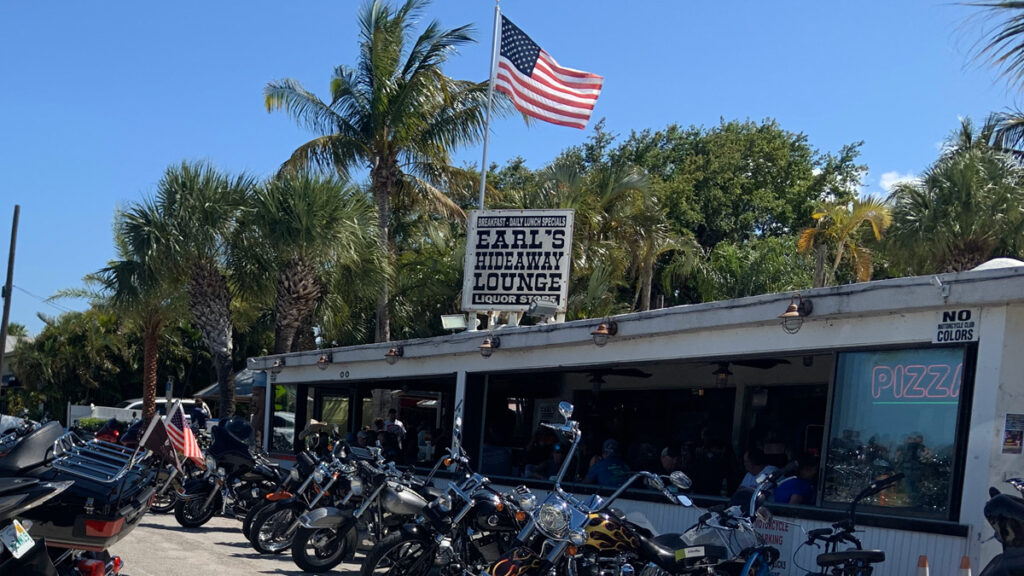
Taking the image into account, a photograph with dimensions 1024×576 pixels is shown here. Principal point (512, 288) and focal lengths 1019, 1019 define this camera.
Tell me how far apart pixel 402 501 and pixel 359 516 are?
40.1 inches

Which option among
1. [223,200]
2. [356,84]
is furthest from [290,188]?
[356,84]

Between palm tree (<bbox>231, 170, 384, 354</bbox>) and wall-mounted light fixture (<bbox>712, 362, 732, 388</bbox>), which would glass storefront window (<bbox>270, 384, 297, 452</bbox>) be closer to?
palm tree (<bbox>231, 170, 384, 354</bbox>)

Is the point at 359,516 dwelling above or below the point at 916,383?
below

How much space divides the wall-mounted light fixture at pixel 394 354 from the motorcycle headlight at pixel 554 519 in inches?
323

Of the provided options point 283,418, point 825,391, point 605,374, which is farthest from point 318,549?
point 283,418

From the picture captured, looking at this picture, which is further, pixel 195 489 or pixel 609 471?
pixel 195 489

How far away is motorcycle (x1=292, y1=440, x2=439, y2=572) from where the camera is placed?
9.70 m

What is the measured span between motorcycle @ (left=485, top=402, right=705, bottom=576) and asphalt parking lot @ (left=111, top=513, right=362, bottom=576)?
3.40 metres

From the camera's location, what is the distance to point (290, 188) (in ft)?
67.8

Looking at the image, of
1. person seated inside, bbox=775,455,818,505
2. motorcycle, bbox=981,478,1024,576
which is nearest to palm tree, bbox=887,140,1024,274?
person seated inside, bbox=775,455,818,505

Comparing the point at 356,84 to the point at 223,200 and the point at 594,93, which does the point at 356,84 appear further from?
the point at 594,93

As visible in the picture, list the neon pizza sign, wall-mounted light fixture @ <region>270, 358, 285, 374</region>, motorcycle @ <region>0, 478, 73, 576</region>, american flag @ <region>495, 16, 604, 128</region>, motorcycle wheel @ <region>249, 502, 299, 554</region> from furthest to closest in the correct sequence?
wall-mounted light fixture @ <region>270, 358, 285, 374</region> < american flag @ <region>495, 16, 604, 128</region> < motorcycle wheel @ <region>249, 502, 299, 554</region> < the neon pizza sign < motorcycle @ <region>0, 478, 73, 576</region>

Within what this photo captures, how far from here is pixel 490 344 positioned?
13.4 metres

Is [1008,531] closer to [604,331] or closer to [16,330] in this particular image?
[604,331]
